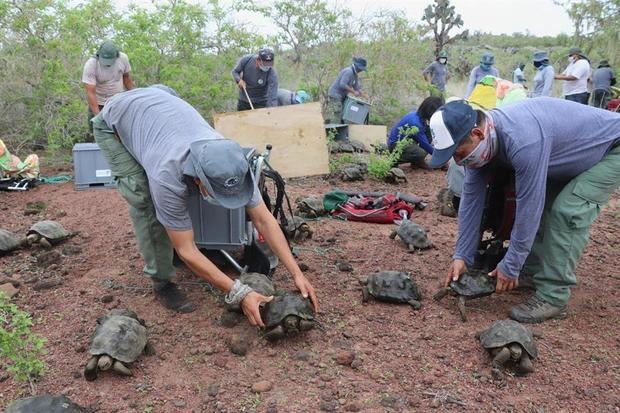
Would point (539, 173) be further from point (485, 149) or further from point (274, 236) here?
point (274, 236)

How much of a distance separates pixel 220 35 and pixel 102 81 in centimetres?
300

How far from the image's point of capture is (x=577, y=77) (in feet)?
29.6

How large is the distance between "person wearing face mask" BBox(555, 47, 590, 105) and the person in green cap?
704 centimetres

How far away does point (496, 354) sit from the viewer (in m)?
2.58

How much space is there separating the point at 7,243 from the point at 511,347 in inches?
146

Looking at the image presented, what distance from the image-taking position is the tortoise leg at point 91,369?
254 cm

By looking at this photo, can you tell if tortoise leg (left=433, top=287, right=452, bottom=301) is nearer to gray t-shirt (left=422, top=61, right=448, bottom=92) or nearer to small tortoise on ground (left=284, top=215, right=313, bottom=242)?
small tortoise on ground (left=284, top=215, right=313, bottom=242)

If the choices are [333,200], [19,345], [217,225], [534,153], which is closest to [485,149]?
[534,153]

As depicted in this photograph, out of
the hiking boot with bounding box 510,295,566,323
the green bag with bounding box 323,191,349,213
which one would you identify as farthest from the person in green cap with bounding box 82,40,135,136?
the hiking boot with bounding box 510,295,566,323

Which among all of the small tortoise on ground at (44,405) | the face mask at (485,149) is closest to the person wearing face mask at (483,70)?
the face mask at (485,149)

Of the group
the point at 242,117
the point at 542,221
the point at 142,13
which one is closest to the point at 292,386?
the point at 542,221

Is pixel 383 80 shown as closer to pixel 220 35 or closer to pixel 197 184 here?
pixel 220 35

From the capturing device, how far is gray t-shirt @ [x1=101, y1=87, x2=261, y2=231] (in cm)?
255

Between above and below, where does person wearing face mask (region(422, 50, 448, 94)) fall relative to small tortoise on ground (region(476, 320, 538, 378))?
above
